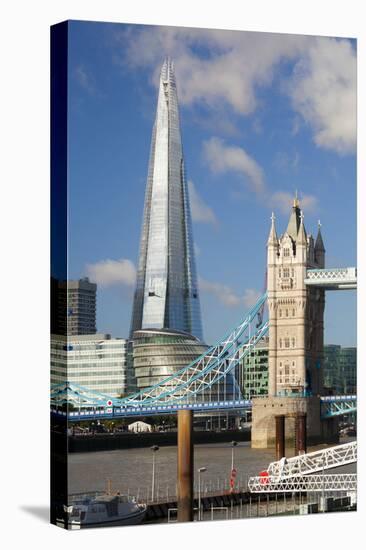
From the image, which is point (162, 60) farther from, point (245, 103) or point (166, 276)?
point (166, 276)

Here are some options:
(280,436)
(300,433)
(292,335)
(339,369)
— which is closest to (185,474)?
(280,436)

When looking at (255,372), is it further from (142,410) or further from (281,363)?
(142,410)

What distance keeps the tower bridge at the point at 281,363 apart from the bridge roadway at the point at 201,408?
10mm

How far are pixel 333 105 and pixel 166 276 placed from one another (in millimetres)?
2543

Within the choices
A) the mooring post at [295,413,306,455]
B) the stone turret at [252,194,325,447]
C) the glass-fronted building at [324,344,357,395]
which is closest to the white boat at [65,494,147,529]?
the stone turret at [252,194,325,447]

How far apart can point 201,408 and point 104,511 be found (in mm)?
3005

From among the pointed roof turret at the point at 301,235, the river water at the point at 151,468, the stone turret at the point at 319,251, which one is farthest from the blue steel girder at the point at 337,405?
the pointed roof turret at the point at 301,235

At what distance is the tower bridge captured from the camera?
689 inches

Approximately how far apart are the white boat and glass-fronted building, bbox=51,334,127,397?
114 centimetres

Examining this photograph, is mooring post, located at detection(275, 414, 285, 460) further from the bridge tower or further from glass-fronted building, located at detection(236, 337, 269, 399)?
glass-fronted building, located at detection(236, 337, 269, 399)

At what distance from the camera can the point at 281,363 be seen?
18.7 m

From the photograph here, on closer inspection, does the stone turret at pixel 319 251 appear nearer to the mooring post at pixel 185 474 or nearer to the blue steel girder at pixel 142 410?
the blue steel girder at pixel 142 410

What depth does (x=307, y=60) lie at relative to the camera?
17078 millimetres

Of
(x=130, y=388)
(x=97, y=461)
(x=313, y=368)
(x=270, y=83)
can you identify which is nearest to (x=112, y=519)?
(x=97, y=461)
